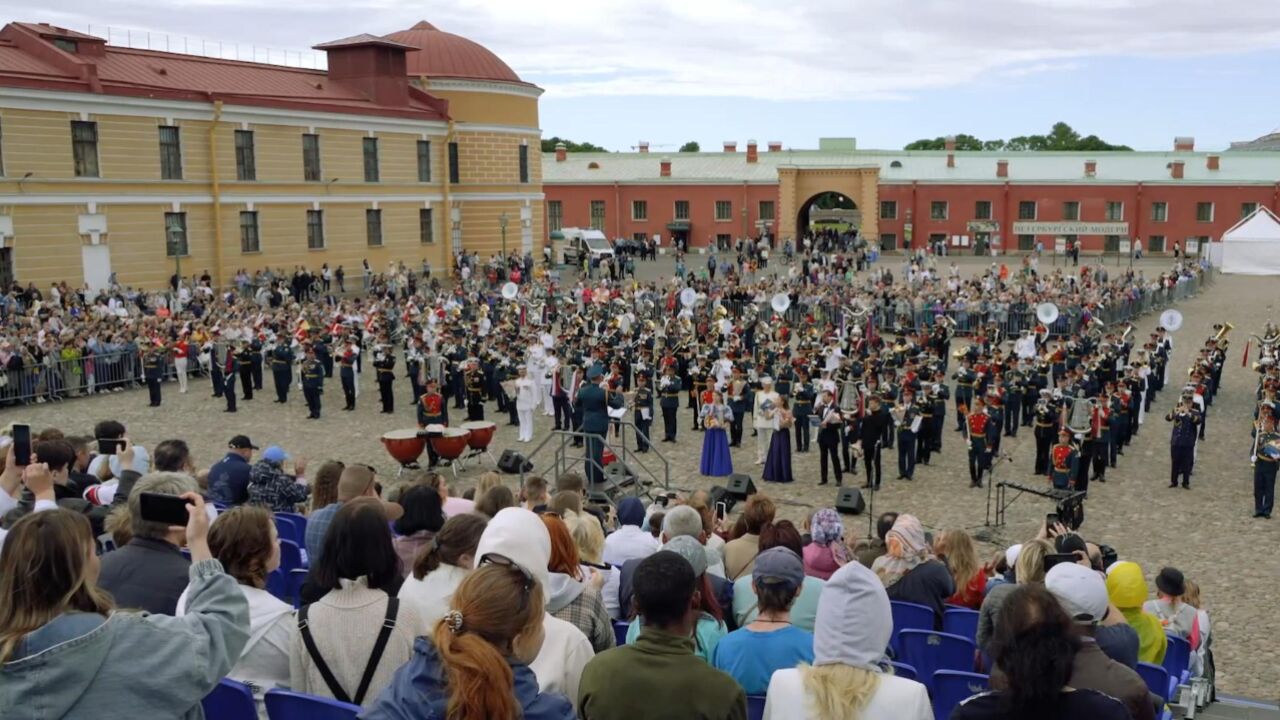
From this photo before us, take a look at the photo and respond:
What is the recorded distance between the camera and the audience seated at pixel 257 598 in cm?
460

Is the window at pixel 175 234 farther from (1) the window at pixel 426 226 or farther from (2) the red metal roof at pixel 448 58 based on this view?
(2) the red metal roof at pixel 448 58

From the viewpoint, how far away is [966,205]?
6228 cm

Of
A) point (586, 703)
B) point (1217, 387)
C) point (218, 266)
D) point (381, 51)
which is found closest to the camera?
point (586, 703)

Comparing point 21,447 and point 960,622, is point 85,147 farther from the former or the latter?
point 960,622

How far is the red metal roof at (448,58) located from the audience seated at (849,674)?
1870 inches

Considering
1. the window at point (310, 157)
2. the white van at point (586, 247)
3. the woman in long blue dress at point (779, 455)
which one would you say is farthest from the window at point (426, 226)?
the woman in long blue dress at point (779, 455)

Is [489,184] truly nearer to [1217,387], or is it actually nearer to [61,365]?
[61,365]

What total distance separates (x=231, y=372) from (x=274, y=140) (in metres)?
20.0

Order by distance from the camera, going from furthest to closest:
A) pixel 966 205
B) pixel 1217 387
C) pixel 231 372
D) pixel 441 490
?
pixel 966 205, pixel 1217 387, pixel 231 372, pixel 441 490

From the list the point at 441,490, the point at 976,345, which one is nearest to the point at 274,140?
the point at 976,345

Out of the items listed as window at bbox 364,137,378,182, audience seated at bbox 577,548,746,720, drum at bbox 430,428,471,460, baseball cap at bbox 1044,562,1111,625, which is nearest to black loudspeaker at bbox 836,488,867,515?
drum at bbox 430,428,471,460

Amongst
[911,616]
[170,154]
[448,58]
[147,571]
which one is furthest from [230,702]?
[448,58]

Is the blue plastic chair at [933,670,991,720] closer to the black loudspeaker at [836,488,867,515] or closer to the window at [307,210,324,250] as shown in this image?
the black loudspeaker at [836,488,867,515]

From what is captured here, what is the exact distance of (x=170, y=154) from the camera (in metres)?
37.5
